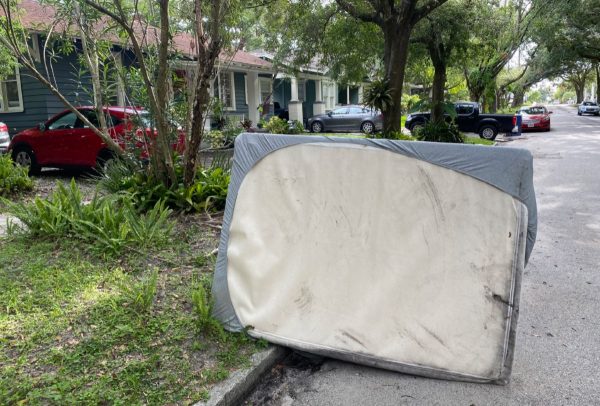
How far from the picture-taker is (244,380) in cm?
296

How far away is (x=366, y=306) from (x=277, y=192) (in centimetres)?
102

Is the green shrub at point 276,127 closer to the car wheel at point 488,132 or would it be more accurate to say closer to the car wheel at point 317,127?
the car wheel at point 317,127

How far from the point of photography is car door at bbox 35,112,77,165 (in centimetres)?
1021

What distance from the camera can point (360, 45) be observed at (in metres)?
16.8

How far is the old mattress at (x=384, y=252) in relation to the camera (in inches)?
114

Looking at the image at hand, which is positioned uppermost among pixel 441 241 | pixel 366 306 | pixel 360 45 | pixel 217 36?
pixel 360 45

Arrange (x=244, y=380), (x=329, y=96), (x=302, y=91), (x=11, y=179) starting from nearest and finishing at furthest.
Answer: (x=244, y=380)
(x=11, y=179)
(x=302, y=91)
(x=329, y=96)

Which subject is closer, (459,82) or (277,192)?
(277,192)

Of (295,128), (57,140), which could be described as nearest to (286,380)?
(57,140)

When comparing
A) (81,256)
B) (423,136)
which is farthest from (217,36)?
(423,136)

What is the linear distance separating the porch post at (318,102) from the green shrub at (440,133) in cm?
1511

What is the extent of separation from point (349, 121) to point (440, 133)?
9166 mm

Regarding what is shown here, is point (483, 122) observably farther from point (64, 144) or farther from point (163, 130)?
point (163, 130)

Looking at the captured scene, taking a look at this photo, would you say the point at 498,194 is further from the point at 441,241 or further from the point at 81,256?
the point at 81,256
